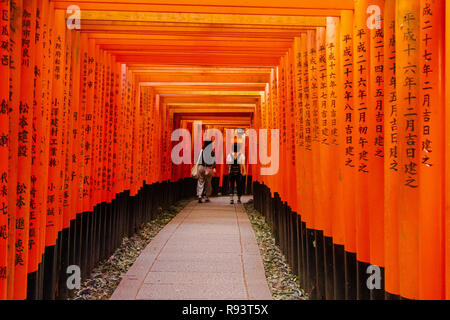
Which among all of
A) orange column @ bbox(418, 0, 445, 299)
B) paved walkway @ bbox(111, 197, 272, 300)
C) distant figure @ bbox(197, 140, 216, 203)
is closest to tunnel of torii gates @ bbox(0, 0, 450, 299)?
orange column @ bbox(418, 0, 445, 299)

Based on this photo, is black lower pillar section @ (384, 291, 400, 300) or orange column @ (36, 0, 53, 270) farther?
orange column @ (36, 0, 53, 270)

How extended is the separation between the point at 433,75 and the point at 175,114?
12.6 metres

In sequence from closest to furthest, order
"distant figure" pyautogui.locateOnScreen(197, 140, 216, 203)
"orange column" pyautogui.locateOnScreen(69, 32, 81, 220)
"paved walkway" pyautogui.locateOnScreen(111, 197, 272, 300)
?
"orange column" pyautogui.locateOnScreen(69, 32, 81, 220) → "paved walkway" pyautogui.locateOnScreen(111, 197, 272, 300) → "distant figure" pyautogui.locateOnScreen(197, 140, 216, 203)

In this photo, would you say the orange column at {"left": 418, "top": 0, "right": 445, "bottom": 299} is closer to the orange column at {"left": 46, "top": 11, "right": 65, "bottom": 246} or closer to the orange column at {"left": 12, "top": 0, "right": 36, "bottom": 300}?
the orange column at {"left": 12, "top": 0, "right": 36, "bottom": 300}

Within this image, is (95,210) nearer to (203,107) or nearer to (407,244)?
(407,244)

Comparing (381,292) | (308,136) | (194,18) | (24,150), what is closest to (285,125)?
(308,136)

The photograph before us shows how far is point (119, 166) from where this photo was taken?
6.40 meters

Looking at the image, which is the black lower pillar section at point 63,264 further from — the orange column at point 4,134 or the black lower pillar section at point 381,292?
the black lower pillar section at point 381,292

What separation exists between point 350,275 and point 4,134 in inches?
109

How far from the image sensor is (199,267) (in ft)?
17.8

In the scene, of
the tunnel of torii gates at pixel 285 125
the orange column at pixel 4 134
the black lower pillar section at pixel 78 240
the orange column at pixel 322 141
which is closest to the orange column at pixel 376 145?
the tunnel of torii gates at pixel 285 125

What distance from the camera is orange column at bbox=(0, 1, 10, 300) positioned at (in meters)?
2.24

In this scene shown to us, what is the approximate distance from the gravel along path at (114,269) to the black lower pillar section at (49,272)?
836 mm

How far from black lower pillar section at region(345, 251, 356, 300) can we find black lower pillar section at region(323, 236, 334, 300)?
0.39m
